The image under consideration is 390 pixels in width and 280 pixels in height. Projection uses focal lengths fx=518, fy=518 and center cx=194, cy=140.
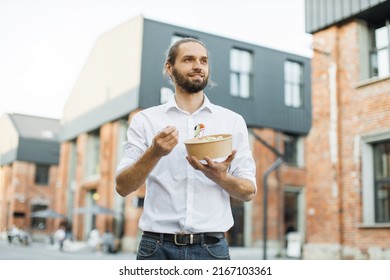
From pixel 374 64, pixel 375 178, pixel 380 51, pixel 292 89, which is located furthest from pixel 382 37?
pixel 292 89

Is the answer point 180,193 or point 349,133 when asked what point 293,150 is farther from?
point 180,193

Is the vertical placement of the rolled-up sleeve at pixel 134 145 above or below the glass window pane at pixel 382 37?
below

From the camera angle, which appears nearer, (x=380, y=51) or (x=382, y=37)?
(x=380, y=51)

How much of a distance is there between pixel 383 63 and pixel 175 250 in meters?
5.11

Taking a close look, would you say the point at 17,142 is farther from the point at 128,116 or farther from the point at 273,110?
the point at 273,110

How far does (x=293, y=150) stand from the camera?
14.7m

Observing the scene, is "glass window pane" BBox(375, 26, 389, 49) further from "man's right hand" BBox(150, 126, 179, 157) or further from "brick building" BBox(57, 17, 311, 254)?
"man's right hand" BBox(150, 126, 179, 157)

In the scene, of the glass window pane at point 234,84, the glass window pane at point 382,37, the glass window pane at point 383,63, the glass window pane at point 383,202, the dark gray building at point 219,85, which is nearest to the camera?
the glass window pane at point 383,63

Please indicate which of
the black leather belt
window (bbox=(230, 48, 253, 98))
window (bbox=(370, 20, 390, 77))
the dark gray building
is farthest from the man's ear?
window (bbox=(230, 48, 253, 98))

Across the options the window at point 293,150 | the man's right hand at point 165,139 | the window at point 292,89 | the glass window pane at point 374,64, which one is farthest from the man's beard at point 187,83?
the window at point 293,150

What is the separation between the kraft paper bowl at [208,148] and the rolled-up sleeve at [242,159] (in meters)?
0.18

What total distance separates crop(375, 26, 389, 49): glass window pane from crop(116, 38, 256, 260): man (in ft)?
16.6

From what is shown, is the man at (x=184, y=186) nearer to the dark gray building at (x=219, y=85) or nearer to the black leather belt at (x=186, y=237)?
the black leather belt at (x=186, y=237)

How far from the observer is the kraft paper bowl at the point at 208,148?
1.64 metres
